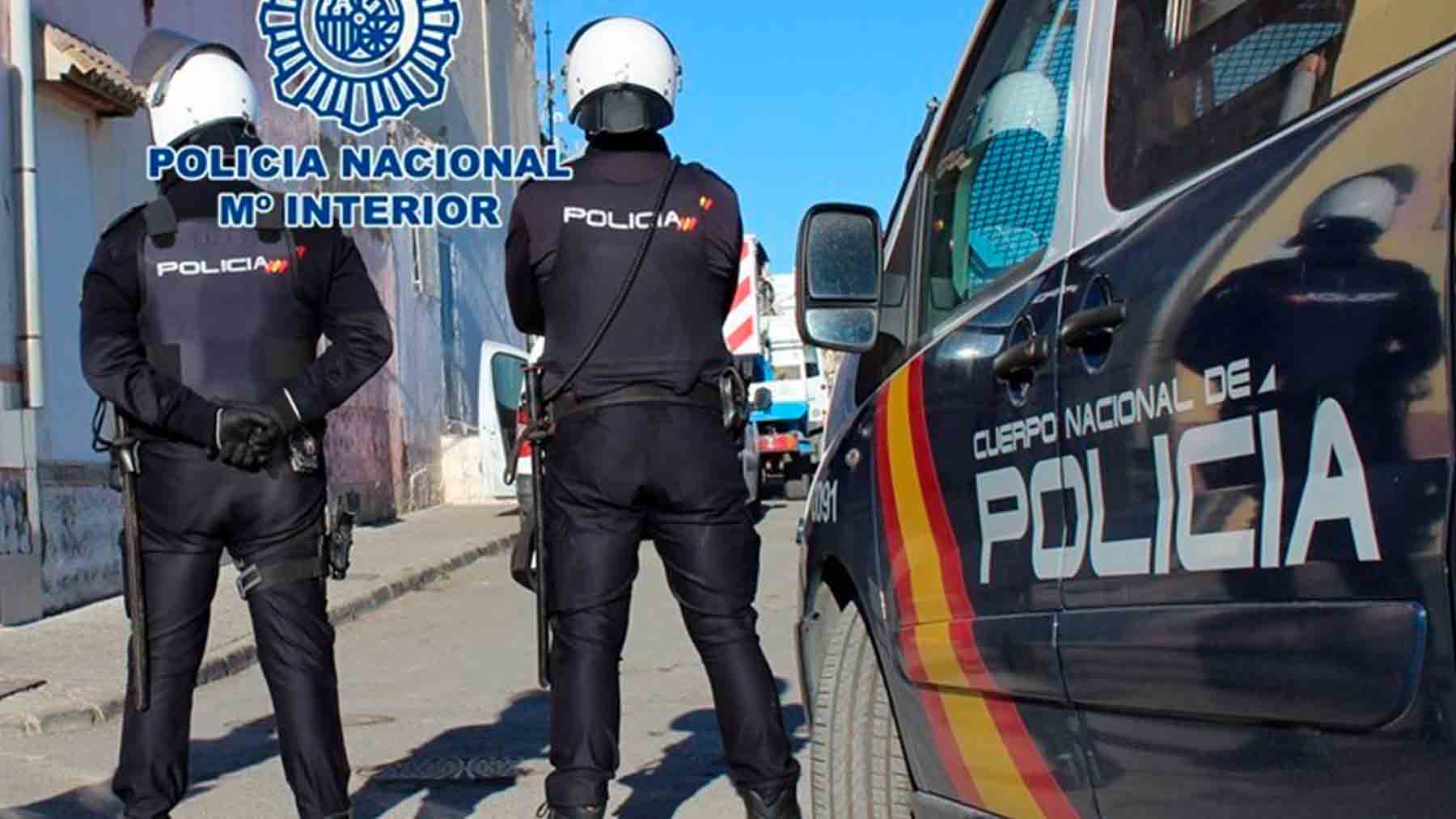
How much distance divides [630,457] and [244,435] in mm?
880

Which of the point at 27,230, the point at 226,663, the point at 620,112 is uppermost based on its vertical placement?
the point at 27,230

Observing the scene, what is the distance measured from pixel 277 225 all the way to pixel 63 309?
296 inches

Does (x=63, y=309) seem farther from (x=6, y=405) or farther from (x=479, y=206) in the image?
(x=479, y=206)

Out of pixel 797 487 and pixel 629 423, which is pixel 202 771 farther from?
pixel 797 487

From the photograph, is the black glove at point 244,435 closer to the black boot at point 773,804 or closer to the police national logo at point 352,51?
the black boot at point 773,804

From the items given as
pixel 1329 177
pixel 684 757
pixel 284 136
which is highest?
pixel 284 136

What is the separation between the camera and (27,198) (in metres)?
10.3

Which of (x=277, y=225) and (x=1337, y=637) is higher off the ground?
(x=277, y=225)

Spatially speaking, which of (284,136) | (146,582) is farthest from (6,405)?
(284,136)

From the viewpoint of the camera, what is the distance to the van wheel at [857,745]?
385 cm

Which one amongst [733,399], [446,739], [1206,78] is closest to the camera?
[1206,78]

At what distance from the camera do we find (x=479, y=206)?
2400cm

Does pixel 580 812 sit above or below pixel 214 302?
below

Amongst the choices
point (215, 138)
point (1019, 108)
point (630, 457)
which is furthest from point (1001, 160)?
point (215, 138)
